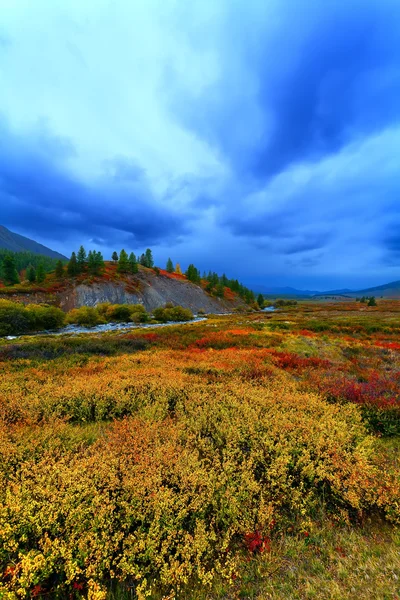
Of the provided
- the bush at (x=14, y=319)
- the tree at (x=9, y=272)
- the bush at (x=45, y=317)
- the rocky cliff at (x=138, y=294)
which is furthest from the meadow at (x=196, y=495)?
the tree at (x=9, y=272)

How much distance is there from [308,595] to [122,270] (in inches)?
3665

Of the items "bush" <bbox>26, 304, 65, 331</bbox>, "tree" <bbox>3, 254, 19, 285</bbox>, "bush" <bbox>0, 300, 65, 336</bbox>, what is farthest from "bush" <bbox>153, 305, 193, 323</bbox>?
"tree" <bbox>3, 254, 19, 285</bbox>

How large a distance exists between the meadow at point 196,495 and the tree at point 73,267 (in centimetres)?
7828

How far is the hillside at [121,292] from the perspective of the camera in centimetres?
6334

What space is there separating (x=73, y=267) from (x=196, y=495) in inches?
3372

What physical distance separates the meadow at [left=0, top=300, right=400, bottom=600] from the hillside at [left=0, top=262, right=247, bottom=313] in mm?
63153

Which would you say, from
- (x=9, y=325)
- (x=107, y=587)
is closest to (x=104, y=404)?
(x=107, y=587)

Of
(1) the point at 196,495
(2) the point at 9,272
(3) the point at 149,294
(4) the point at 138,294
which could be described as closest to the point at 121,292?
(4) the point at 138,294

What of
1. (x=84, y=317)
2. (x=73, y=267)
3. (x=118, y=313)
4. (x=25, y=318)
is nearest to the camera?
(x=25, y=318)

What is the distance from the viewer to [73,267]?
78562mm

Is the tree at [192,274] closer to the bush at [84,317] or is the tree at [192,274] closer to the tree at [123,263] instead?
the tree at [123,263]

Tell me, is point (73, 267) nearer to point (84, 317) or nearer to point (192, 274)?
point (84, 317)

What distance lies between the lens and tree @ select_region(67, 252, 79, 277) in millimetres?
78012

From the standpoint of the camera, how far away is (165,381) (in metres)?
9.83
